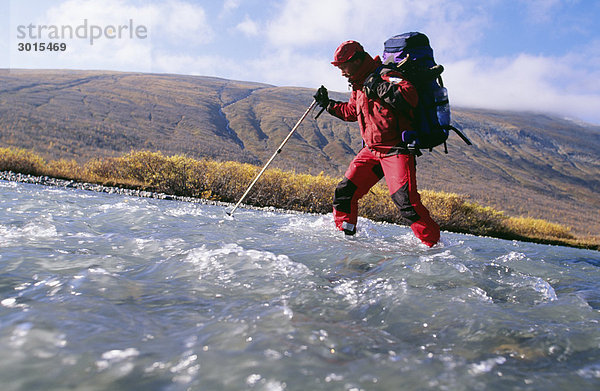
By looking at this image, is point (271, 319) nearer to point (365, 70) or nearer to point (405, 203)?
point (405, 203)

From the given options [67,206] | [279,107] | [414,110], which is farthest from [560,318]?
[279,107]

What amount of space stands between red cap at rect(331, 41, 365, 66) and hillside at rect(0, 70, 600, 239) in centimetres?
1757

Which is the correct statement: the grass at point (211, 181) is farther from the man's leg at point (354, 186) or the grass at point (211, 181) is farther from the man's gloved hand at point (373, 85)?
the man's gloved hand at point (373, 85)

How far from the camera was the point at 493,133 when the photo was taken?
124m

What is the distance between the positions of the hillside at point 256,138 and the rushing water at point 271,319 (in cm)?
1806

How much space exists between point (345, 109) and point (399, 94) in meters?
1.51

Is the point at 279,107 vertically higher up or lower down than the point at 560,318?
higher up

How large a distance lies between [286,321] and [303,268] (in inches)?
51.6

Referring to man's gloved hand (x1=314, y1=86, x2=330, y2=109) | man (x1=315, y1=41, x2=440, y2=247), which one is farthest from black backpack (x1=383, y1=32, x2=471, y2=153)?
man's gloved hand (x1=314, y1=86, x2=330, y2=109)

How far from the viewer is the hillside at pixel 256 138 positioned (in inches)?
1243

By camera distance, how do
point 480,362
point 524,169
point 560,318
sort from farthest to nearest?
1. point 524,169
2. point 560,318
3. point 480,362

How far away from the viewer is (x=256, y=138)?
58.7 m

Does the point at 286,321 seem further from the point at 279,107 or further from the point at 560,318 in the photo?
the point at 279,107

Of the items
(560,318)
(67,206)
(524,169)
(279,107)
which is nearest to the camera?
(560,318)
